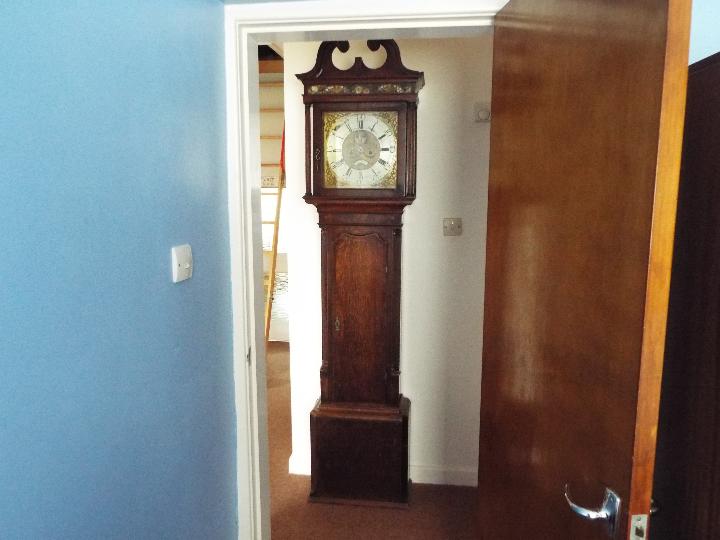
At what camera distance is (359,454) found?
2162mm

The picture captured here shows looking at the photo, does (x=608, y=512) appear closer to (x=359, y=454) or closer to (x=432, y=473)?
(x=359, y=454)

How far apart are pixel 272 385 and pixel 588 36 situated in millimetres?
3113

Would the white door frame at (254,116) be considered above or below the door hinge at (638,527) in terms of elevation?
above

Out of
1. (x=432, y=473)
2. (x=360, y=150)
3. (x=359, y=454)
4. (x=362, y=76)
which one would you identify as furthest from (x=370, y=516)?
(x=362, y=76)

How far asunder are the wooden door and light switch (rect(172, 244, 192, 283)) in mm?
708

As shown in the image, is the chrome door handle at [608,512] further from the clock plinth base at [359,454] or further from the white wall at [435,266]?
the white wall at [435,266]

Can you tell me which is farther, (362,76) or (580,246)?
(362,76)

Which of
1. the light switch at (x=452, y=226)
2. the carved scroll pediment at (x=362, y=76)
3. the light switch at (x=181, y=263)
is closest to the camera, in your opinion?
the light switch at (x=181, y=263)

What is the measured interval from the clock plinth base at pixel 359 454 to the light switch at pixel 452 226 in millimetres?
762

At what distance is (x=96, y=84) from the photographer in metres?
0.78

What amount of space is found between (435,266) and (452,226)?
0.19m

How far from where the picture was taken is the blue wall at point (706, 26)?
3.64ft

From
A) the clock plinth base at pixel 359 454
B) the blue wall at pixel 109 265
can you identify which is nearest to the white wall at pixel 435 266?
the clock plinth base at pixel 359 454

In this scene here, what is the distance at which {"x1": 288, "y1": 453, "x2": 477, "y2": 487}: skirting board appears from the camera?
7.73ft
